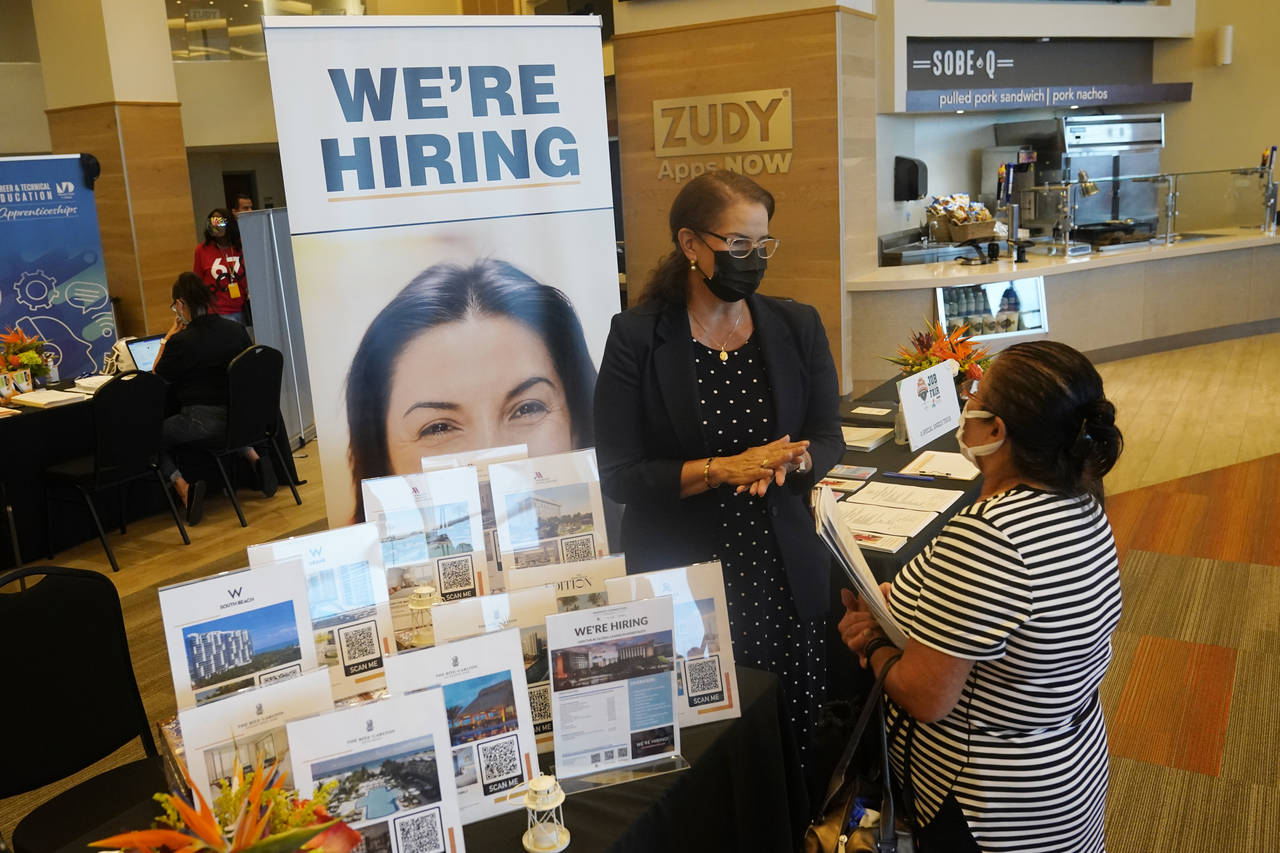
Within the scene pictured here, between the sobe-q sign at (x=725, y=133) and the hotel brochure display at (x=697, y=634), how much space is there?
18.2ft

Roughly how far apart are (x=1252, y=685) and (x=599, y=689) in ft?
9.47

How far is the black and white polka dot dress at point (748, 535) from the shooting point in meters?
2.28

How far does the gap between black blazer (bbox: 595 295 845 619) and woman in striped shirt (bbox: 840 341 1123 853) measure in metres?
0.62

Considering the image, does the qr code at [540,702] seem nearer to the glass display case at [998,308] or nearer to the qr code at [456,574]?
the qr code at [456,574]

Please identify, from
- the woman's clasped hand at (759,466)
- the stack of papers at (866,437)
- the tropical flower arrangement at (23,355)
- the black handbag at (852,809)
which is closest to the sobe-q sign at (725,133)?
the stack of papers at (866,437)

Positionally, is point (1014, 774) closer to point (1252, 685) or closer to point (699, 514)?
point (699, 514)

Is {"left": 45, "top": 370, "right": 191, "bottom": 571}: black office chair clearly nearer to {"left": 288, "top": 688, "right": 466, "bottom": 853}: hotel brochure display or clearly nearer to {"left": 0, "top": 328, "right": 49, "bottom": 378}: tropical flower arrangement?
{"left": 0, "top": 328, "right": 49, "bottom": 378}: tropical flower arrangement

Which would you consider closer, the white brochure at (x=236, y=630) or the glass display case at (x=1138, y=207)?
the white brochure at (x=236, y=630)

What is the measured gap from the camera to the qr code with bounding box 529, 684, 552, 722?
64.1 inches

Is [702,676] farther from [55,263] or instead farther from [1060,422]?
[55,263]

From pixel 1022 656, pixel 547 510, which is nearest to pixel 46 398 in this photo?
pixel 547 510

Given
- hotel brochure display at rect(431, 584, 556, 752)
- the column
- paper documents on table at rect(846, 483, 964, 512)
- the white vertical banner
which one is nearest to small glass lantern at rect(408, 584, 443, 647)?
hotel brochure display at rect(431, 584, 556, 752)

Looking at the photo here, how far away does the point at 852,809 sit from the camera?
1.63m

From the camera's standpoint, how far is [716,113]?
6961mm
